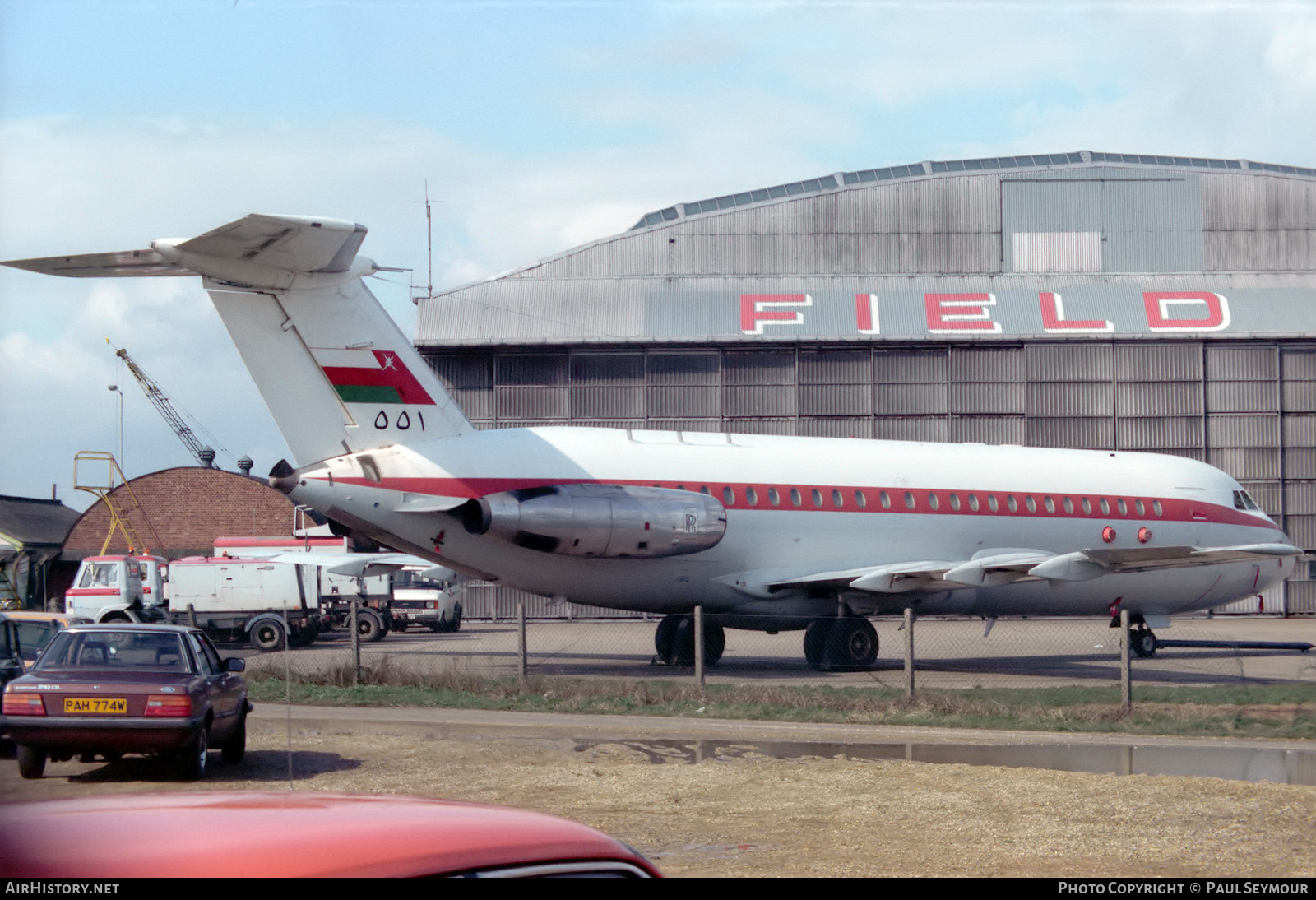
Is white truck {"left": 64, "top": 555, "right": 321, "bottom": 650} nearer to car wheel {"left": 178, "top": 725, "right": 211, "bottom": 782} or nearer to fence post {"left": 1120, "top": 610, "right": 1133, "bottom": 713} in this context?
car wheel {"left": 178, "top": 725, "right": 211, "bottom": 782}

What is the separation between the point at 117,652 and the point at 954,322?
3274 cm

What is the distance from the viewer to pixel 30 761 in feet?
37.2

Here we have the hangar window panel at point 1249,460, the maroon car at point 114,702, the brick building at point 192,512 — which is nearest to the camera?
the maroon car at point 114,702

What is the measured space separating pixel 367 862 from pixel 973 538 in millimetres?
22405

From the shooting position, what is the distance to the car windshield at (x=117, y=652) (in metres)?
11.8

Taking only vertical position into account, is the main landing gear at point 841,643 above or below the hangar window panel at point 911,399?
below

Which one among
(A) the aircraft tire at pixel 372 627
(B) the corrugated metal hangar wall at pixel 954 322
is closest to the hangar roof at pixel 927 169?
(B) the corrugated metal hangar wall at pixel 954 322

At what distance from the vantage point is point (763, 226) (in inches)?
1655

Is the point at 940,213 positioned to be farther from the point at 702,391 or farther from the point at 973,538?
the point at 973,538

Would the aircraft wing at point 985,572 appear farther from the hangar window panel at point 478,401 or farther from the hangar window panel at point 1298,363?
the hangar window panel at point 1298,363

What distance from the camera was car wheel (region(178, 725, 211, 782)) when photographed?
37.5ft

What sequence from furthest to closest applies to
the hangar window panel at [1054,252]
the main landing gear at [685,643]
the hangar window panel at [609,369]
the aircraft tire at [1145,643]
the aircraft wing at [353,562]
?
the hangar window panel at [1054,252] → the hangar window panel at [609,369] → the aircraft wing at [353,562] → the aircraft tire at [1145,643] → the main landing gear at [685,643]

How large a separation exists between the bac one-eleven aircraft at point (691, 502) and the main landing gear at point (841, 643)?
0.04 metres

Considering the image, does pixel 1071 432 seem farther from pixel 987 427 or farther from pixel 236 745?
pixel 236 745
